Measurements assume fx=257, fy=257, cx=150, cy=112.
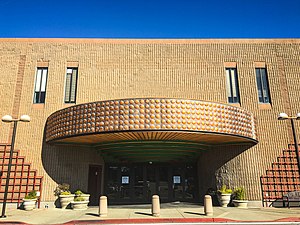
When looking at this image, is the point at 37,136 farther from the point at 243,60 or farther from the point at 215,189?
the point at 243,60

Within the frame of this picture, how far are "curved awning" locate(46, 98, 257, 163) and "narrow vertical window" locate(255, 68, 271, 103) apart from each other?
3960 mm

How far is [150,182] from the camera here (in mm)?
21906

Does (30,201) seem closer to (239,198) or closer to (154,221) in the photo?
(154,221)

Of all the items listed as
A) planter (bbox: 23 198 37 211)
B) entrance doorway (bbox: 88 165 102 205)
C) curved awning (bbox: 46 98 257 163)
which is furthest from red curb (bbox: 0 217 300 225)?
entrance doorway (bbox: 88 165 102 205)

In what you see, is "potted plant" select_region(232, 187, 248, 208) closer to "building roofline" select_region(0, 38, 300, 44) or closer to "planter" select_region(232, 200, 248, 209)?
"planter" select_region(232, 200, 248, 209)

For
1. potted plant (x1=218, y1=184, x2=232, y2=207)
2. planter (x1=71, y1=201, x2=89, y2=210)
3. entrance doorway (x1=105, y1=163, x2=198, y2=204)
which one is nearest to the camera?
planter (x1=71, y1=201, x2=89, y2=210)

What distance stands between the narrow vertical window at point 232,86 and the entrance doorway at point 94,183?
1184cm

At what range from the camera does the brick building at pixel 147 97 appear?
1775 centimetres

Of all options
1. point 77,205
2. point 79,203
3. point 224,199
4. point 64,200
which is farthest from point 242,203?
point 64,200

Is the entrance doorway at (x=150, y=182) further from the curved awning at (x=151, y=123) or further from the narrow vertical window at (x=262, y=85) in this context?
the narrow vertical window at (x=262, y=85)

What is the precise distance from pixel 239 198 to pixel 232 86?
8550 mm

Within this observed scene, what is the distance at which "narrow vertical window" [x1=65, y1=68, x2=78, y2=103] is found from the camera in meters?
20.2

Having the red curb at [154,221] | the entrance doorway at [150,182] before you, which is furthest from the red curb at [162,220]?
the entrance doorway at [150,182]

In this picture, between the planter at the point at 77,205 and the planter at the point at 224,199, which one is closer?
the planter at the point at 77,205
